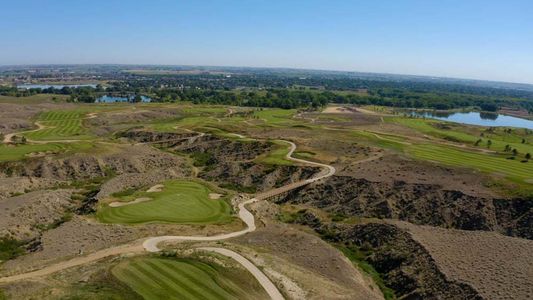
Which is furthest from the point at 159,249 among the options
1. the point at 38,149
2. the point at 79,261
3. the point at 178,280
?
the point at 38,149

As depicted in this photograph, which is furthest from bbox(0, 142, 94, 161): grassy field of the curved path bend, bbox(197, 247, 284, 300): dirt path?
bbox(197, 247, 284, 300): dirt path

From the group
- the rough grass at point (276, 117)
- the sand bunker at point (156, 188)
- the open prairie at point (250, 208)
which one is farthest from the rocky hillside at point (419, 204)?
the rough grass at point (276, 117)

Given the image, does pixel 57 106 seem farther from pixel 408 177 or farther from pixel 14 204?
pixel 408 177

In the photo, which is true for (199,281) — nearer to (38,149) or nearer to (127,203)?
(127,203)

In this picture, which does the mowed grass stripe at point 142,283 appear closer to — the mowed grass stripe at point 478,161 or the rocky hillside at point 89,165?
the rocky hillside at point 89,165

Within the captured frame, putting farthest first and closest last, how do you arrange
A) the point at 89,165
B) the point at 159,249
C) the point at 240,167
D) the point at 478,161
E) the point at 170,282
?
the point at 89,165
the point at 240,167
the point at 478,161
the point at 159,249
the point at 170,282

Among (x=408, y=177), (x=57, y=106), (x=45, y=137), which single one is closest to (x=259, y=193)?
(x=408, y=177)
